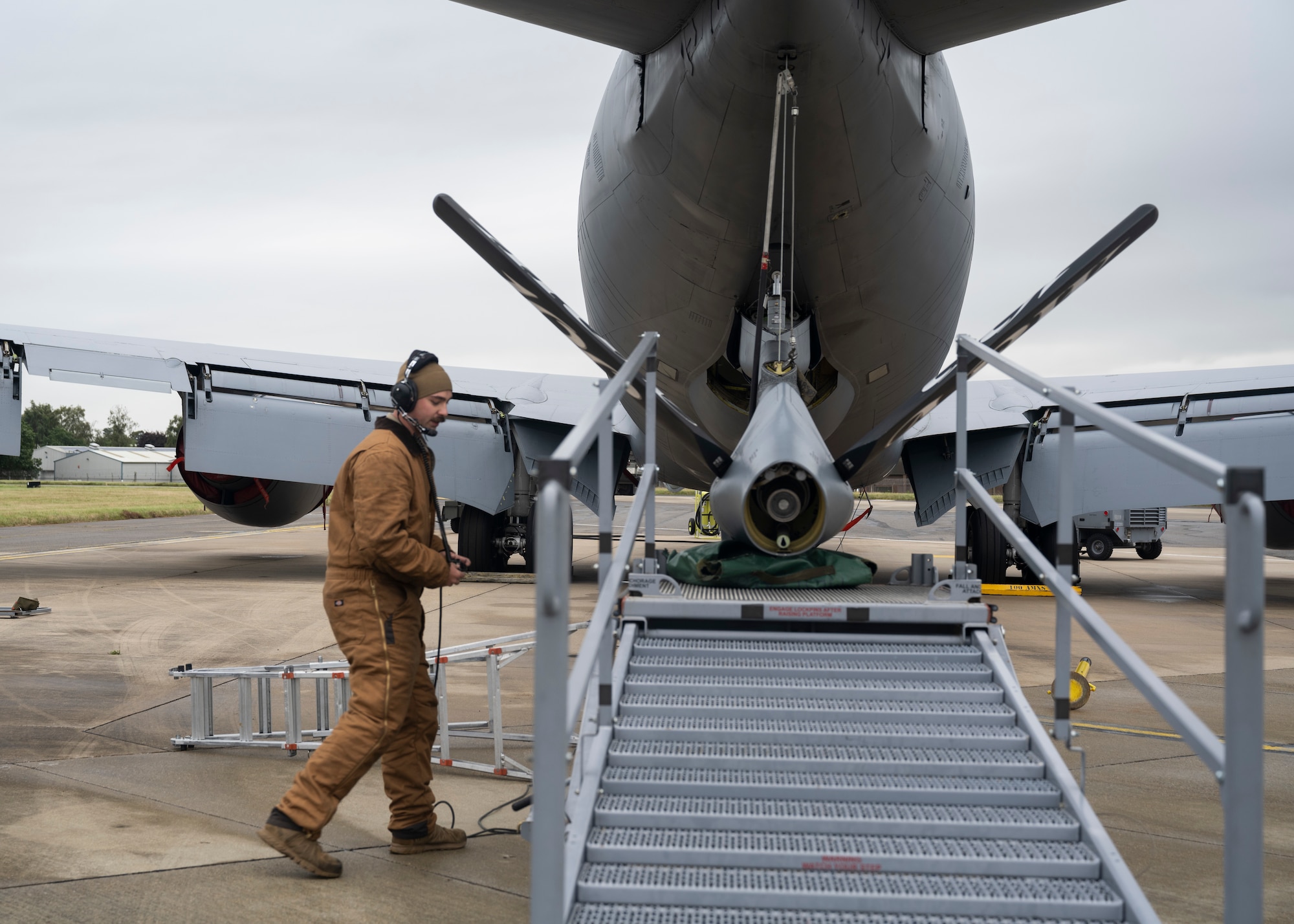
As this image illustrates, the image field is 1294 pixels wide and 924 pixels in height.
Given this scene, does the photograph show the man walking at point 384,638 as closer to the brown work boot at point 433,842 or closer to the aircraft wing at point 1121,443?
the brown work boot at point 433,842

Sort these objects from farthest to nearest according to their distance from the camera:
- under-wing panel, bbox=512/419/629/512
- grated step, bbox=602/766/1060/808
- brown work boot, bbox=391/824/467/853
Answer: under-wing panel, bbox=512/419/629/512 < brown work boot, bbox=391/824/467/853 < grated step, bbox=602/766/1060/808

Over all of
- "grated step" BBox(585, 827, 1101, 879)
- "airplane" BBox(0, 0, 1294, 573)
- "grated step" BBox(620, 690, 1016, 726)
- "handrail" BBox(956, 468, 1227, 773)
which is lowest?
"grated step" BBox(585, 827, 1101, 879)

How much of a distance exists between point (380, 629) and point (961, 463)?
242 cm

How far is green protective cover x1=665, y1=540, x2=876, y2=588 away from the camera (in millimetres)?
4422

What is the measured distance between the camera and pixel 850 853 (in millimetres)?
2744

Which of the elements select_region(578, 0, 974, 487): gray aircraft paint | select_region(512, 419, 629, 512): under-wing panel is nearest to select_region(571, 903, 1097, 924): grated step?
select_region(578, 0, 974, 487): gray aircraft paint

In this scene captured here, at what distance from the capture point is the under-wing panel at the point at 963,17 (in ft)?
15.4

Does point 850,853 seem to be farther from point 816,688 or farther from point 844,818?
point 816,688

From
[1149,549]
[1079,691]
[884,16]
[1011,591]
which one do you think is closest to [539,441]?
[1011,591]

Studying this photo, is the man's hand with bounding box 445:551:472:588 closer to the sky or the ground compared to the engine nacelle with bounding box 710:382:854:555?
closer to the ground

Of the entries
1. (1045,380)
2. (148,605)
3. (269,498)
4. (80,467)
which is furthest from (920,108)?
(80,467)

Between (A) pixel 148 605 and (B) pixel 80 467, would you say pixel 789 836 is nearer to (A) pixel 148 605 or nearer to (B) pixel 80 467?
(A) pixel 148 605

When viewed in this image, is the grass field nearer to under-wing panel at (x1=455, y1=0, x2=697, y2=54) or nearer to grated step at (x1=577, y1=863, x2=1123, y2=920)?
under-wing panel at (x1=455, y1=0, x2=697, y2=54)

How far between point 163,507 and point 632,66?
122ft
